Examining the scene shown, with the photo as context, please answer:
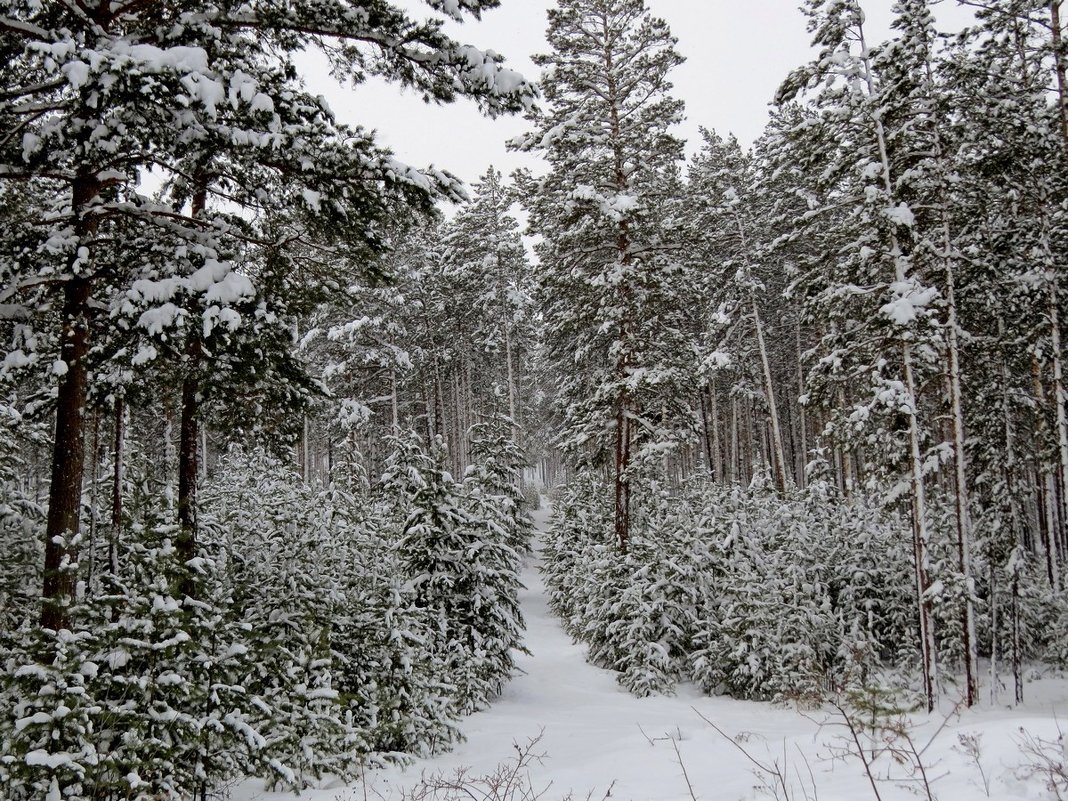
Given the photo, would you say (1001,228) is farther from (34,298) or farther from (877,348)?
(34,298)

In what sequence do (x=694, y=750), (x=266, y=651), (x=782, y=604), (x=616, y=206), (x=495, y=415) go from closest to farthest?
(x=266, y=651) → (x=694, y=750) → (x=782, y=604) → (x=616, y=206) → (x=495, y=415)

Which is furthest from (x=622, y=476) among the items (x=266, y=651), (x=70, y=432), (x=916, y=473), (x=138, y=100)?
(x=138, y=100)

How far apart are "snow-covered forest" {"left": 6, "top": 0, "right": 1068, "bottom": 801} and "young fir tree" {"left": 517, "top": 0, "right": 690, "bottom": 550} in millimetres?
113

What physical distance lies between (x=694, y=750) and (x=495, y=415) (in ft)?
52.0

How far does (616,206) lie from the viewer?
15242 millimetres

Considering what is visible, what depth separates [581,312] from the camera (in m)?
17.0

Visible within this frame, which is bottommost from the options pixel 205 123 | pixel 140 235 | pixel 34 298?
pixel 34 298

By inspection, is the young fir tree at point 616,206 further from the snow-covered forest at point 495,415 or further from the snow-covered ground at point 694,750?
the snow-covered ground at point 694,750

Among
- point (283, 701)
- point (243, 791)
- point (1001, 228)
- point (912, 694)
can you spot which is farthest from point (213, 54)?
point (1001, 228)

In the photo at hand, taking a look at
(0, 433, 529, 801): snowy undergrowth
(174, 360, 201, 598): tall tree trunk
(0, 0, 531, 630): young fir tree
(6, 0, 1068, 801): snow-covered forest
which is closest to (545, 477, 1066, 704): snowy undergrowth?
(6, 0, 1068, 801): snow-covered forest

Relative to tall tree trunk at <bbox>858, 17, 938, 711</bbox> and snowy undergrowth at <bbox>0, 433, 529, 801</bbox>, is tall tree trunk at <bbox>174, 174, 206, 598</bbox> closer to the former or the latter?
snowy undergrowth at <bbox>0, 433, 529, 801</bbox>

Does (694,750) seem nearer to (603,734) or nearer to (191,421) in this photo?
(603,734)

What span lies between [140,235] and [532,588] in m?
20.2

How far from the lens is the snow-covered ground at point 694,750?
195 inches
